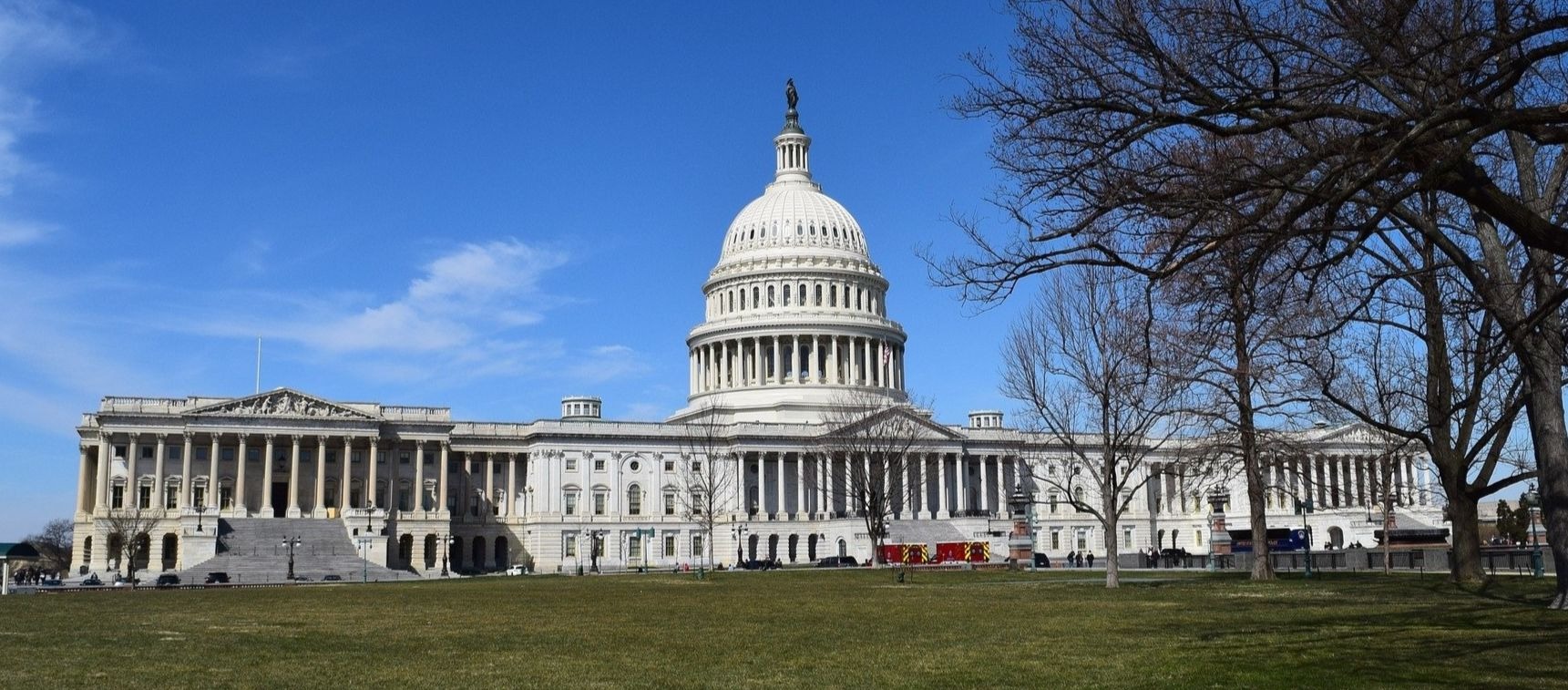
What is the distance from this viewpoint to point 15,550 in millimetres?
77438

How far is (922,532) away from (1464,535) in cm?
8123

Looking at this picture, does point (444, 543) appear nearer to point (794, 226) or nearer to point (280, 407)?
point (280, 407)

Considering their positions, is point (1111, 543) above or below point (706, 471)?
below

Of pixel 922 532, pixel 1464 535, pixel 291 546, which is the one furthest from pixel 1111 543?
pixel 922 532

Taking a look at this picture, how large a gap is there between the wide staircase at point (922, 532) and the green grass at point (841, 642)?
252ft

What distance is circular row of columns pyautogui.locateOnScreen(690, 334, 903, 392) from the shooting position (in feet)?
458

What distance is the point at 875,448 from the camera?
374ft

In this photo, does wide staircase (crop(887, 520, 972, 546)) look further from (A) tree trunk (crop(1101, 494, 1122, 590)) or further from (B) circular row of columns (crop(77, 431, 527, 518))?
(A) tree trunk (crop(1101, 494, 1122, 590))

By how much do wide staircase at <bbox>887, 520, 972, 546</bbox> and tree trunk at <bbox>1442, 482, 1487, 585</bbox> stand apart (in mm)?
77097

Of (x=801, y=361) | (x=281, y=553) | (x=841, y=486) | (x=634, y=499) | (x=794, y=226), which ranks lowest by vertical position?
(x=281, y=553)

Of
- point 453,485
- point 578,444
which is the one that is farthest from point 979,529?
point 453,485

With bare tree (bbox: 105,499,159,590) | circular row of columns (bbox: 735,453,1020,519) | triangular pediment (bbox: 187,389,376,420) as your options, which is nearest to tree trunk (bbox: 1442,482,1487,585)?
circular row of columns (bbox: 735,453,1020,519)

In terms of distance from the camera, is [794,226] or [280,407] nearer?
[280,407]

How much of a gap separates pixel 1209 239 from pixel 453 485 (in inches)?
4501
